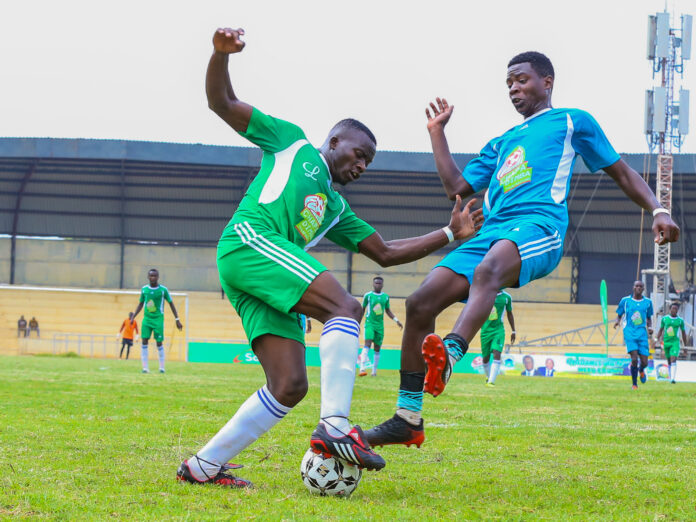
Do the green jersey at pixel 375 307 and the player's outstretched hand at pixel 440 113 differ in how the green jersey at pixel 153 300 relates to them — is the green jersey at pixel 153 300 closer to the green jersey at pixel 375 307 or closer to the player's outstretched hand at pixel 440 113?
the green jersey at pixel 375 307

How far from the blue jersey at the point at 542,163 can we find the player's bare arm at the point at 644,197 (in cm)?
8

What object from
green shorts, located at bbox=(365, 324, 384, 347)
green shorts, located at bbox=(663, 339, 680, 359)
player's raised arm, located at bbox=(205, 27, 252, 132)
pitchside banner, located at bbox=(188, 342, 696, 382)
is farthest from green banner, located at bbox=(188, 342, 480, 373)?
player's raised arm, located at bbox=(205, 27, 252, 132)

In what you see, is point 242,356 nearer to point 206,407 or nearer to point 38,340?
point 38,340

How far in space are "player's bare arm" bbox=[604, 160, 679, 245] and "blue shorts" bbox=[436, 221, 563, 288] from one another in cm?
55

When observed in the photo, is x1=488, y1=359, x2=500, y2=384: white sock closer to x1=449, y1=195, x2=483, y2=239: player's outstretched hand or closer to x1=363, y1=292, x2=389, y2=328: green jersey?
x1=363, y1=292, x2=389, y2=328: green jersey

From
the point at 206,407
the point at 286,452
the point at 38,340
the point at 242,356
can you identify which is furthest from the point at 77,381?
the point at 38,340

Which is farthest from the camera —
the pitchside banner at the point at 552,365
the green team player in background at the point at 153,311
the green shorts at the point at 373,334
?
the pitchside banner at the point at 552,365

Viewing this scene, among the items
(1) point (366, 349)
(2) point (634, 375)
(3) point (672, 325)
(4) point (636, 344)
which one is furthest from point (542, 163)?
(3) point (672, 325)

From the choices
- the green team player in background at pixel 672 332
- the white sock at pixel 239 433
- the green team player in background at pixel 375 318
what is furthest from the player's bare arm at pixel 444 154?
the green team player in background at pixel 672 332

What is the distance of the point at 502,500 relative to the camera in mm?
3904

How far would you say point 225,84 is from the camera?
4.13 meters

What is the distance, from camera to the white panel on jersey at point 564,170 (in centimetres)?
473

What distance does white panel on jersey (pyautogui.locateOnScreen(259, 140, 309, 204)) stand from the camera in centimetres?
430

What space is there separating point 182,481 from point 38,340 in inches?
1356
